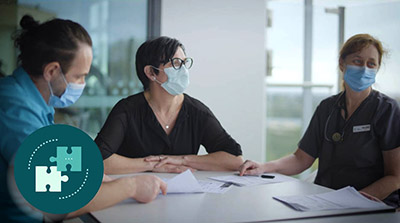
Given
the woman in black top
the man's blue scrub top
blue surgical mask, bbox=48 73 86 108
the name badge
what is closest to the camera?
the man's blue scrub top

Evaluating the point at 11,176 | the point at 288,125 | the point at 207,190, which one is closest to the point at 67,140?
the point at 11,176

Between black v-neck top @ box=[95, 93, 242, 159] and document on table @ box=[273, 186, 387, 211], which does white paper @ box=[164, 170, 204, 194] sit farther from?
black v-neck top @ box=[95, 93, 242, 159]

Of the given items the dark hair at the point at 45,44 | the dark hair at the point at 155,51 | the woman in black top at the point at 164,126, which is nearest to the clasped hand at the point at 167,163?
the woman in black top at the point at 164,126

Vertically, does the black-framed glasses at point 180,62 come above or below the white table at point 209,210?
above

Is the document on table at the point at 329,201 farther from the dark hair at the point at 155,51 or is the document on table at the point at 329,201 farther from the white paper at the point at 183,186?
the dark hair at the point at 155,51

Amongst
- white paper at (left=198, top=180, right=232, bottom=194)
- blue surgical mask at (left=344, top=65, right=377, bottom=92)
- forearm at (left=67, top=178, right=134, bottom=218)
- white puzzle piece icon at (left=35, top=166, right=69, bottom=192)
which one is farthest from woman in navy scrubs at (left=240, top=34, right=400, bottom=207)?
white puzzle piece icon at (left=35, top=166, right=69, bottom=192)

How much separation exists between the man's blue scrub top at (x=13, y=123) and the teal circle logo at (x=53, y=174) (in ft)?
0.05

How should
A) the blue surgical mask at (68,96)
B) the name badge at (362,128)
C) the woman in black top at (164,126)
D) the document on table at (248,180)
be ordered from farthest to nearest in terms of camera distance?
the name badge at (362,128), the woman in black top at (164,126), the document on table at (248,180), the blue surgical mask at (68,96)

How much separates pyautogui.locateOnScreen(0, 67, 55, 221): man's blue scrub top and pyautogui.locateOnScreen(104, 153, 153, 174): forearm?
438mm

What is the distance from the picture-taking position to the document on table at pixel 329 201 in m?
0.97

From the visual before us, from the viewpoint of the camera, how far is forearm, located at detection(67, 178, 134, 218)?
0.88 m

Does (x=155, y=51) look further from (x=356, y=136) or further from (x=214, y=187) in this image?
(x=356, y=136)

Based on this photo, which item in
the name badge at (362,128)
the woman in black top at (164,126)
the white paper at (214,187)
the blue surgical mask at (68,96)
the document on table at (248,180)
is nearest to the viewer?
the blue surgical mask at (68,96)

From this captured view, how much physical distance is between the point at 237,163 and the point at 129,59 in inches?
19.7
